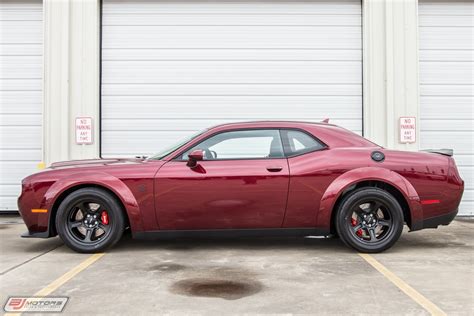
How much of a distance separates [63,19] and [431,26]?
7.15m

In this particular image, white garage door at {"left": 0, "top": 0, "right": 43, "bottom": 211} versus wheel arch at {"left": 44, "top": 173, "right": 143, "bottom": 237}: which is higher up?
white garage door at {"left": 0, "top": 0, "right": 43, "bottom": 211}

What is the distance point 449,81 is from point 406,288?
6382mm

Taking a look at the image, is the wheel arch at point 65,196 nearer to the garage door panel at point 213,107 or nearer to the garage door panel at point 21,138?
the garage door panel at point 213,107

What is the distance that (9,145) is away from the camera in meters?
8.98

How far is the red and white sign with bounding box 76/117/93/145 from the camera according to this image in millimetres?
8664

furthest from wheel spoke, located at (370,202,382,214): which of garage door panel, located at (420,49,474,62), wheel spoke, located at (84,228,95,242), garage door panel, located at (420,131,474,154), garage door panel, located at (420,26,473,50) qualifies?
garage door panel, located at (420,26,473,50)

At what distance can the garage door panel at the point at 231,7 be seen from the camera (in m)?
9.05

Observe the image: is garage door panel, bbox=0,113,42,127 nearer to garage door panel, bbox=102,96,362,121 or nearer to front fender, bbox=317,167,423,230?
garage door panel, bbox=102,96,362,121

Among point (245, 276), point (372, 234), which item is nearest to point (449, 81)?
point (372, 234)

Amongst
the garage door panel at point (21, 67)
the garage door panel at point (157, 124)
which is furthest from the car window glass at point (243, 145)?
the garage door panel at point (21, 67)

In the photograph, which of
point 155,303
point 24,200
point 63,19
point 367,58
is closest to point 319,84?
point 367,58

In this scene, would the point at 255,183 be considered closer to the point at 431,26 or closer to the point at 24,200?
the point at 24,200

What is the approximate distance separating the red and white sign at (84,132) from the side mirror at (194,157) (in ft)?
13.8

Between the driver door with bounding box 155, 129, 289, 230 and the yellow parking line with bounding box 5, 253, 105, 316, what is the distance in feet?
2.64
